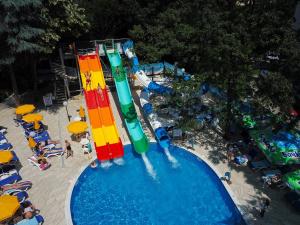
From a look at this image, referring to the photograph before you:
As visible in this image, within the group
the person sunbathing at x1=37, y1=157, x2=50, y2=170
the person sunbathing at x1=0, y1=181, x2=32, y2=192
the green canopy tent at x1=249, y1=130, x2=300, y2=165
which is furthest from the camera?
the person sunbathing at x1=37, y1=157, x2=50, y2=170

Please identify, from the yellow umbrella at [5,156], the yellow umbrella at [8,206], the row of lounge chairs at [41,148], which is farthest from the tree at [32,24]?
the yellow umbrella at [8,206]

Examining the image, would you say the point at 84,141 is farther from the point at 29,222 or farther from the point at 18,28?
the point at 18,28

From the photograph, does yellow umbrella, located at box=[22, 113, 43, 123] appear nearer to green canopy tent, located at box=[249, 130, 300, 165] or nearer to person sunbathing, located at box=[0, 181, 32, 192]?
person sunbathing, located at box=[0, 181, 32, 192]

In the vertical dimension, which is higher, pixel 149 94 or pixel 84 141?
pixel 149 94

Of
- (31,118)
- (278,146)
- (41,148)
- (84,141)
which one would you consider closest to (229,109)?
(278,146)

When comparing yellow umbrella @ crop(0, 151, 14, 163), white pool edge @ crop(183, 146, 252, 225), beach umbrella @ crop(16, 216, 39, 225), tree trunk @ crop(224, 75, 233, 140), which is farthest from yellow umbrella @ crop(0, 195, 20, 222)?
tree trunk @ crop(224, 75, 233, 140)

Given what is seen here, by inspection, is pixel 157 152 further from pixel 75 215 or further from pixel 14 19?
pixel 14 19
